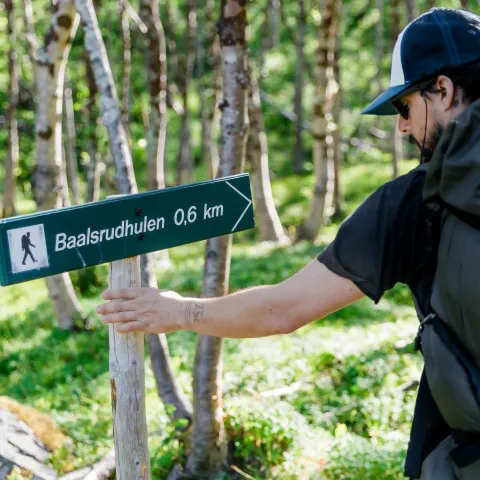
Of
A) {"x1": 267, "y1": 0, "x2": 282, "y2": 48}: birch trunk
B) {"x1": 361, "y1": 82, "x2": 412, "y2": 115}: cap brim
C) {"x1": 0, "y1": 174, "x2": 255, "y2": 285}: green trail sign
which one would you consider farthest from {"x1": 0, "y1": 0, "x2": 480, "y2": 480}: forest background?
{"x1": 267, "y1": 0, "x2": 282, "y2": 48}: birch trunk

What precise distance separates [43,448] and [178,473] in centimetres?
111

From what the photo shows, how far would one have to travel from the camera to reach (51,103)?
757 cm

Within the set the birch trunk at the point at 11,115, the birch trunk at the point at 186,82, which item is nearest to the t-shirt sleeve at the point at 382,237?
the birch trunk at the point at 11,115

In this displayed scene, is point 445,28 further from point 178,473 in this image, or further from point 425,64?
point 178,473

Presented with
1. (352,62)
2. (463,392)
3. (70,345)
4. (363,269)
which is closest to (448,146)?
(363,269)

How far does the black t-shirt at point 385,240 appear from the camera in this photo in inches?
75.9

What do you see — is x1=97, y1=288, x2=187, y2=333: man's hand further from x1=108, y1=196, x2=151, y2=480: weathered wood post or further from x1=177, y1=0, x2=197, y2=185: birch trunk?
x1=177, y1=0, x2=197, y2=185: birch trunk

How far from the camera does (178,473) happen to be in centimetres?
425

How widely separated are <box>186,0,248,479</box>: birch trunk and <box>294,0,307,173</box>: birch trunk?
13.9m

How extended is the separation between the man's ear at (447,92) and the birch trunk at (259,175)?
1108cm

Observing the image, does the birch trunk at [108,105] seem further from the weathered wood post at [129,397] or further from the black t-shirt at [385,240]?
the black t-shirt at [385,240]

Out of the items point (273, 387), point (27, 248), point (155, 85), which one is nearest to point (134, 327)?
point (27, 248)

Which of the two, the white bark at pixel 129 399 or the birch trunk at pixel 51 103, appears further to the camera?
the birch trunk at pixel 51 103

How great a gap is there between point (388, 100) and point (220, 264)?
2.14m
